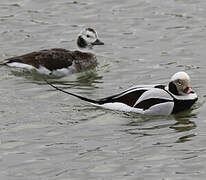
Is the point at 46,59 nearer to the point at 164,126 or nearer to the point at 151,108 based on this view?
the point at 151,108

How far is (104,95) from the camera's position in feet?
41.0

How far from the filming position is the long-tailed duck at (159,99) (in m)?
11.2

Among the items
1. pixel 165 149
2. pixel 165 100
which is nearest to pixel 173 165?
pixel 165 149

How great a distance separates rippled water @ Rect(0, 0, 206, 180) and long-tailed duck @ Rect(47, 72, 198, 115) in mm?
148

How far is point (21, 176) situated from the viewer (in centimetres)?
873

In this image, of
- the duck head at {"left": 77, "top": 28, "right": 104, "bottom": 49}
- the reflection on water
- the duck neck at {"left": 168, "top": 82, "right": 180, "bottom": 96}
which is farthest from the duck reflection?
the duck head at {"left": 77, "top": 28, "right": 104, "bottom": 49}

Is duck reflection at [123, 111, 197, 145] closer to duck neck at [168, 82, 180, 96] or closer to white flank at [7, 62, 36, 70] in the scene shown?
duck neck at [168, 82, 180, 96]

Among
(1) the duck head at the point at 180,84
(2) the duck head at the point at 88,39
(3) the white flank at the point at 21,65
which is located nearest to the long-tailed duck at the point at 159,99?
(1) the duck head at the point at 180,84

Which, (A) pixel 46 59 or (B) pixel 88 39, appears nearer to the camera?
(A) pixel 46 59

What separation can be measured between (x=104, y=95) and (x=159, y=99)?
1542 mm

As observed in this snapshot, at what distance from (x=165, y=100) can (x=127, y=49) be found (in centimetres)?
408

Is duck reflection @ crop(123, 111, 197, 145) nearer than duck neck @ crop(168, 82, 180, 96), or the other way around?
duck reflection @ crop(123, 111, 197, 145)

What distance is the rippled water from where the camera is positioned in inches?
356

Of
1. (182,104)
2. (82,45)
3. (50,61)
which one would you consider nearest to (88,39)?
(82,45)
